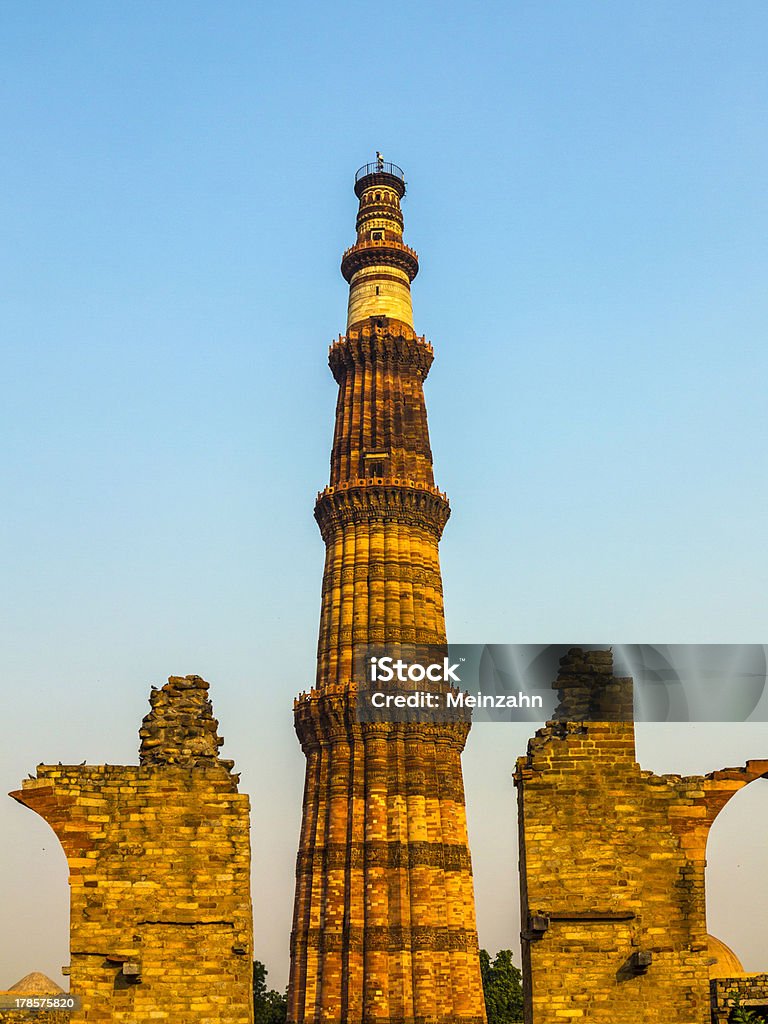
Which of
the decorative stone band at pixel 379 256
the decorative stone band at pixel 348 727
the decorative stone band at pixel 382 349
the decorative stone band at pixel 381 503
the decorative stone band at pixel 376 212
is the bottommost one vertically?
the decorative stone band at pixel 348 727

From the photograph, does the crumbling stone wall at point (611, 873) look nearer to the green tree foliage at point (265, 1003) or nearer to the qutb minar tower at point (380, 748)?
the qutb minar tower at point (380, 748)

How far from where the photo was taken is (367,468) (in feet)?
138

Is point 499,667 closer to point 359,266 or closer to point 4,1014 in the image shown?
point 4,1014

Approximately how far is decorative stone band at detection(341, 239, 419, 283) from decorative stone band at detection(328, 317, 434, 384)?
85.0 inches

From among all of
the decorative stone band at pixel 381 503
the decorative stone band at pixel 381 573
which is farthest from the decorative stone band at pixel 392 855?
the decorative stone band at pixel 381 503

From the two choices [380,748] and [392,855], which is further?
[380,748]

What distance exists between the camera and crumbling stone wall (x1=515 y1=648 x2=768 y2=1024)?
1630 centimetres

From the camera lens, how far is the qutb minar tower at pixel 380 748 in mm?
35094

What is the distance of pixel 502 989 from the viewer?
2119 inches

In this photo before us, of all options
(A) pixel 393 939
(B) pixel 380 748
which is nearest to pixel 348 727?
(B) pixel 380 748

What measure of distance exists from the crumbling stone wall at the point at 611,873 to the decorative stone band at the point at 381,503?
23678mm

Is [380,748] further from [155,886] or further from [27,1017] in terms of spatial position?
[155,886]

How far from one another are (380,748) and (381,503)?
765 cm

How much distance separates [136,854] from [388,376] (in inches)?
1128
